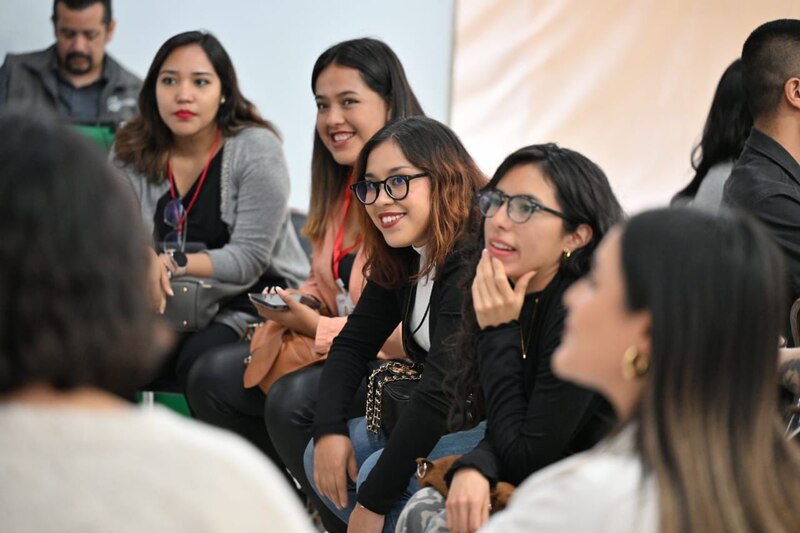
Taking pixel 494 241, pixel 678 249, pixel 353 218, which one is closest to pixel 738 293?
pixel 678 249

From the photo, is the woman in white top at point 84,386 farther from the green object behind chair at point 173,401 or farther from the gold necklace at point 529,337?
the green object behind chair at point 173,401

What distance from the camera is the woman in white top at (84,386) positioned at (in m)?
1.14

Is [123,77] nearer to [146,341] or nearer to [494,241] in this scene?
[494,241]

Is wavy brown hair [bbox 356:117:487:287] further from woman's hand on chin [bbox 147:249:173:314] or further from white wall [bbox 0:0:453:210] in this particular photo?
white wall [bbox 0:0:453:210]

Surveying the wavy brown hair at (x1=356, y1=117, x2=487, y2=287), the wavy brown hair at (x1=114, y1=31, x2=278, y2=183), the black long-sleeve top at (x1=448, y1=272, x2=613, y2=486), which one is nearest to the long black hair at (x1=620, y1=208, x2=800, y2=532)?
the black long-sleeve top at (x1=448, y1=272, x2=613, y2=486)

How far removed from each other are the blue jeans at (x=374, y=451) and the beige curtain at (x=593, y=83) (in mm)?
2750

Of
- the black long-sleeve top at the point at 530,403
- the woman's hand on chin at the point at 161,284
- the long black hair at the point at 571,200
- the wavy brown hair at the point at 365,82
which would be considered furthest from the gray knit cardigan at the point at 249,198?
the black long-sleeve top at the point at 530,403

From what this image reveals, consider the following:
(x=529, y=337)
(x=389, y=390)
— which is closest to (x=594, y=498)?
(x=529, y=337)

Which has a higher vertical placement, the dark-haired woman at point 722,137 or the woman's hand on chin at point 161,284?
the dark-haired woman at point 722,137

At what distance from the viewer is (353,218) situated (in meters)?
3.81

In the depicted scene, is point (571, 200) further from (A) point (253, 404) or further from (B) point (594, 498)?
(A) point (253, 404)

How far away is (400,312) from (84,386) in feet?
6.66

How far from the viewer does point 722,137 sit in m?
4.05

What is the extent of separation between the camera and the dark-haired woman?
13.2ft
